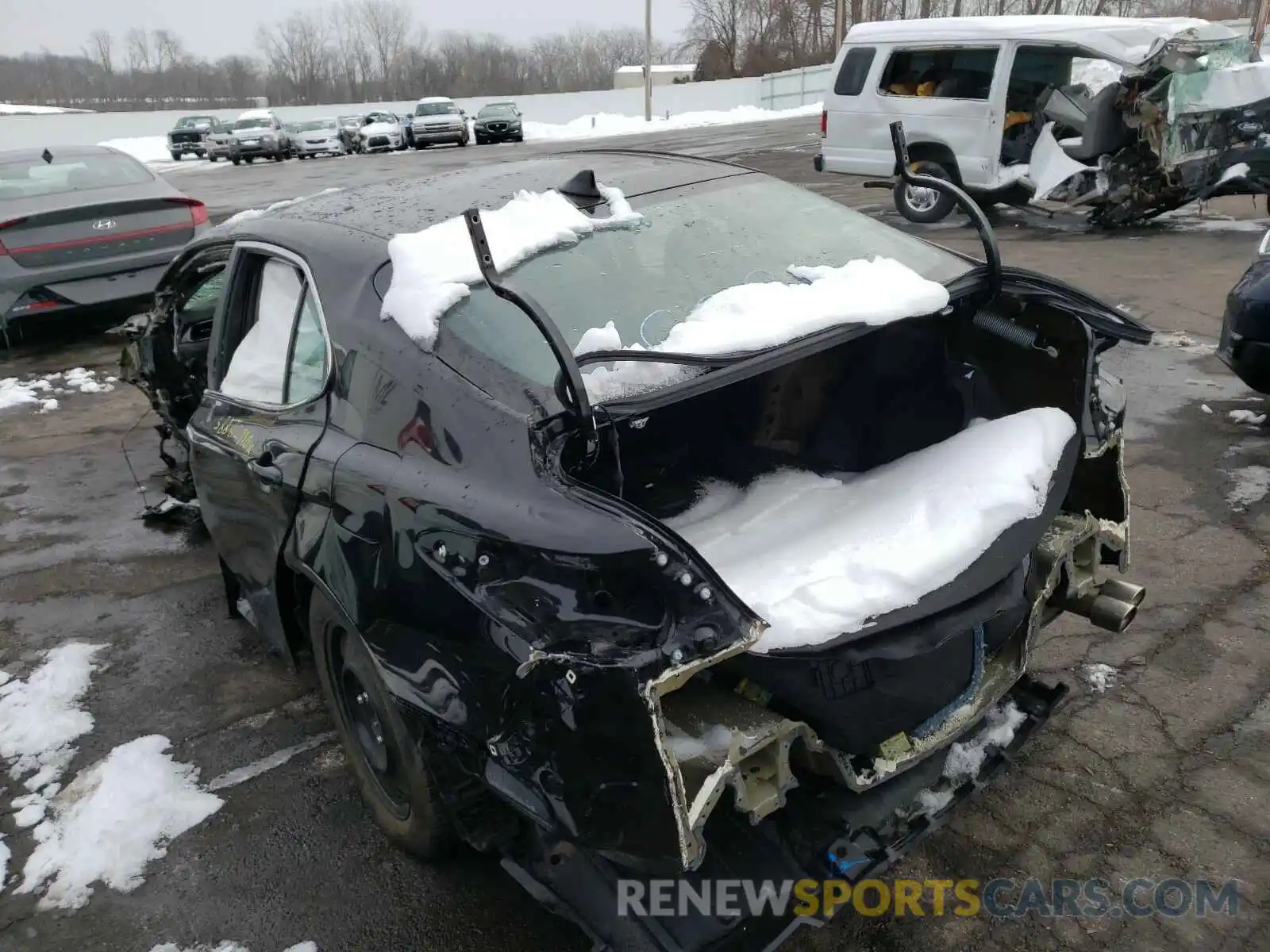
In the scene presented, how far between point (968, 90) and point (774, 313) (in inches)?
380

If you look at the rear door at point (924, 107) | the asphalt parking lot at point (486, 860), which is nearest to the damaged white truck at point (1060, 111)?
the rear door at point (924, 107)

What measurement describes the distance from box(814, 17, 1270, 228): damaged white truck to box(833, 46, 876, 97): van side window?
0.6 inches

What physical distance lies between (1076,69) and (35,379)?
1142 centimetres

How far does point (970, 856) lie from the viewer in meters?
2.45

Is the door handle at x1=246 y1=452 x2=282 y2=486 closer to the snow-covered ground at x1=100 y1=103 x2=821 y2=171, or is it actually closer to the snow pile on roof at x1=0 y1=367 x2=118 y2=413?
the snow pile on roof at x1=0 y1=367 x2=118 y2=413

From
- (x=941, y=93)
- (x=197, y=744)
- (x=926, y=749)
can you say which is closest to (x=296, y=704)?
(x=197, y=744)

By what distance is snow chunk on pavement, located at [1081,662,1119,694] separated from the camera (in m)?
3.05

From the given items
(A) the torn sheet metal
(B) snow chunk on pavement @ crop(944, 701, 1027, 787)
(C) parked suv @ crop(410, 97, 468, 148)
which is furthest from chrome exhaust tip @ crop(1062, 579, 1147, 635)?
(C) parked suv @ crop(410, 97, 468, 148)

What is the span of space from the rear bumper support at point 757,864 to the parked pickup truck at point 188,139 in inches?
1514

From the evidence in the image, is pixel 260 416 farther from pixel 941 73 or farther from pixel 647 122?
pixel 647 122

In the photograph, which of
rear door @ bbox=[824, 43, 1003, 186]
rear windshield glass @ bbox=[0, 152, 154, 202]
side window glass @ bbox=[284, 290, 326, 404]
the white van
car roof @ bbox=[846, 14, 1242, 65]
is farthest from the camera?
rear door @ bbox=[824, 43, 1003, 186]

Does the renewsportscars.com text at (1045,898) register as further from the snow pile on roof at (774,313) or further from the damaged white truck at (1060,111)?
the damaged white truck at (1060,111)

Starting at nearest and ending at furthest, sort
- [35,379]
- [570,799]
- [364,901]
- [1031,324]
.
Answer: [570,799]
[364,901]
[1031,324]
[35,379]

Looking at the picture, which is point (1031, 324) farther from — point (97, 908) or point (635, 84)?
point (635, 84)
